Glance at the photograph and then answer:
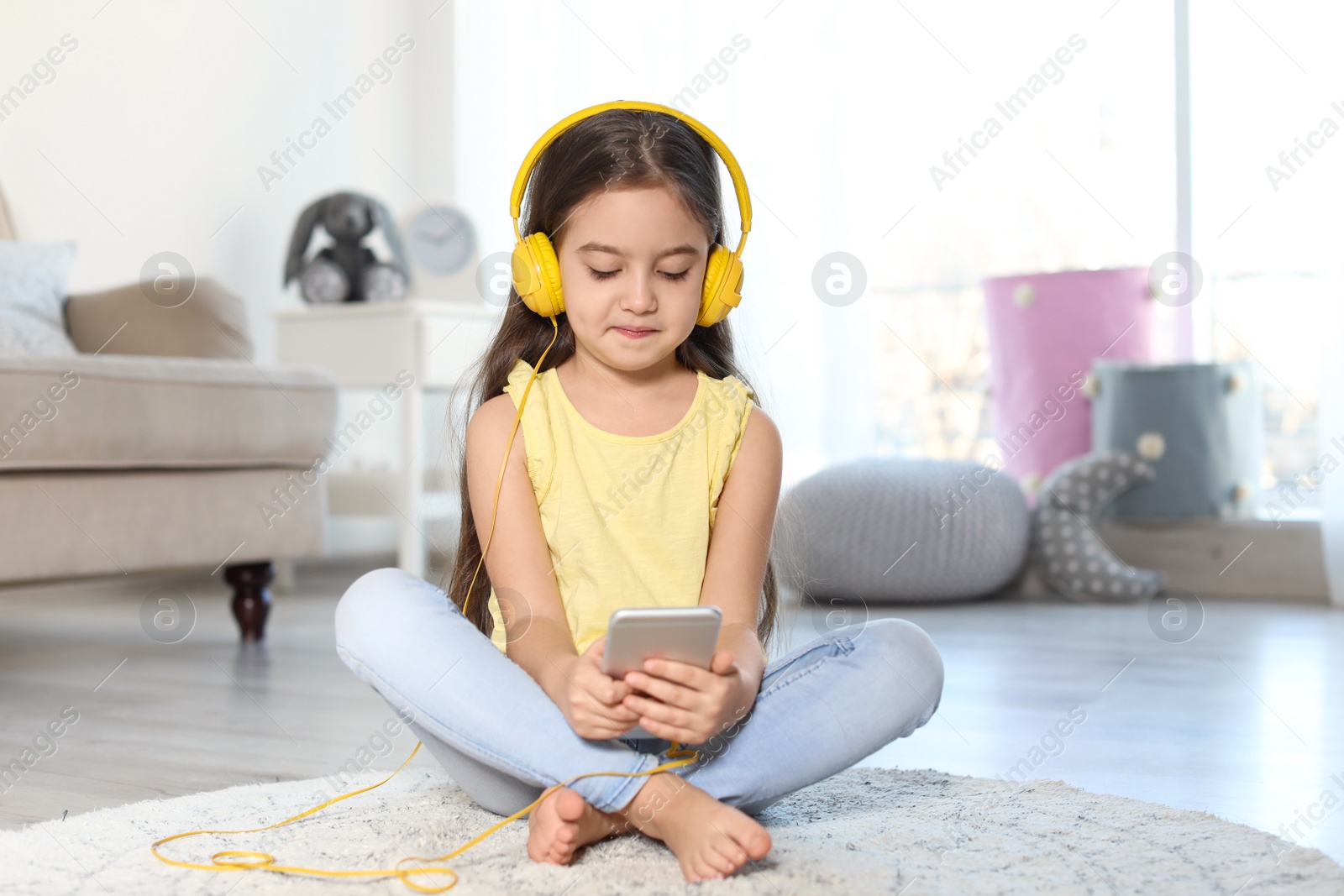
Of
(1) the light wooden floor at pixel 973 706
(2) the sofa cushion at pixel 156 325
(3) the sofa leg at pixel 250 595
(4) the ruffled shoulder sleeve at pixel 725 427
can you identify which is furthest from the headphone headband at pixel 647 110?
(2) the sofa cushion at pixel 156 325

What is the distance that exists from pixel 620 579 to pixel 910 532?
5.01ft

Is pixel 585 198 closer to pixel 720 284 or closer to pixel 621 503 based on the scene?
pixel 720 284

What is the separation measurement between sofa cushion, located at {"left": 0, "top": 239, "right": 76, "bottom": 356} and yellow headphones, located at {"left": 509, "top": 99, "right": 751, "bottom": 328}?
1.42 metres

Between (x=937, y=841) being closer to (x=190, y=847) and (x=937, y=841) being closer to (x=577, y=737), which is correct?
(x=577, y=737)

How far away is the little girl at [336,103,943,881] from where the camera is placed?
84 centimetres

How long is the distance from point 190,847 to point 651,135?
62 cm

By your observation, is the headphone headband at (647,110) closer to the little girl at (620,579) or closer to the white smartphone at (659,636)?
the little girl at (620,579)

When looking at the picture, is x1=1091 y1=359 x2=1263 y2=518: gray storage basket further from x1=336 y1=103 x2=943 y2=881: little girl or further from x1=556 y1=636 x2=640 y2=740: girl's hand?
x1=556 y1=636 x2=640 y2=740: girl's hand

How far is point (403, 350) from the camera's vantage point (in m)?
2.61

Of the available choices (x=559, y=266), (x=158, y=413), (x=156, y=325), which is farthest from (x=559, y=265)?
(x=156, y=325)

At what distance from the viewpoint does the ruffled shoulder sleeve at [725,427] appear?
103 cm

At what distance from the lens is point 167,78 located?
9.29ft

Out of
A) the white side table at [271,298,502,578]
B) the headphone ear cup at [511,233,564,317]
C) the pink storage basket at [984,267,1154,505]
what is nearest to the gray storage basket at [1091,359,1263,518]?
the pink storage basket at [984,267,1154,505]

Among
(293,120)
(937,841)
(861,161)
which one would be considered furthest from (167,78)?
(937,841)
